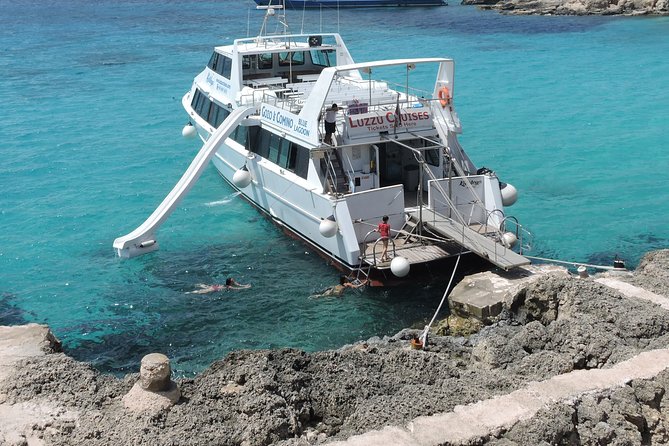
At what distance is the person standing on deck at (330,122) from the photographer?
17.4 meters

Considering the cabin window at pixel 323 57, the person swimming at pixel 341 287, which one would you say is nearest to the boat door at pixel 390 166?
the person swimming at pixel 341 287

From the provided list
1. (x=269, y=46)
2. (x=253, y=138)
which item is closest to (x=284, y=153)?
(x=253, y=138)

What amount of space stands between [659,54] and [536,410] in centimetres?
4415

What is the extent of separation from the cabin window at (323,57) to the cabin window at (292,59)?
358 millimetres

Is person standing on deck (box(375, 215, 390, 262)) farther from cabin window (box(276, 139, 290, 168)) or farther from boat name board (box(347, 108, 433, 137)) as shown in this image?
cabin window (box(276, 139, 290, 168))

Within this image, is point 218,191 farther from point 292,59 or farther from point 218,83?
point 292,59

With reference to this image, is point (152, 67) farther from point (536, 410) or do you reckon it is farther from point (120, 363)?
point (536, 410)

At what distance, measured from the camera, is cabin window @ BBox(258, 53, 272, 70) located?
933 inches

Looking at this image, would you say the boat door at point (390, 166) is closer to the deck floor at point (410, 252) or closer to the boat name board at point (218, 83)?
the deck floor at point (410, 252)

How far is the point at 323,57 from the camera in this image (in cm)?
2414

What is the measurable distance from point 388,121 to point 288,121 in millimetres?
2668

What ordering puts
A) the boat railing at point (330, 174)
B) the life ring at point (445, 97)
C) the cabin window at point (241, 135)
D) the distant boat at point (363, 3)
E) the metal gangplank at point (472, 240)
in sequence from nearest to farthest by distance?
the metal gangplank at point (472, 240)
the boat railing at point (330, 174)
the life ring at point (445, 97)
the cabin window at point (241, 135)
the distant boat at point (363, 3)

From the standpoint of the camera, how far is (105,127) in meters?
33.4

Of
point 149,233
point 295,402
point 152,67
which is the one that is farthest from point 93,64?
point 295,402
